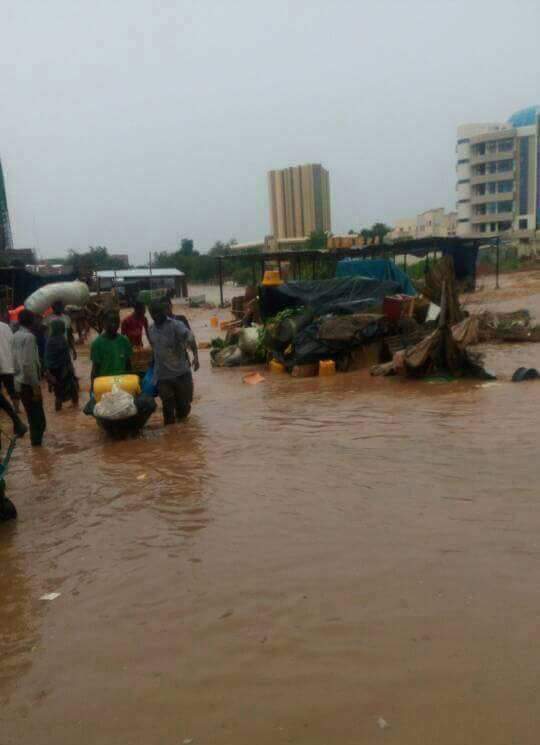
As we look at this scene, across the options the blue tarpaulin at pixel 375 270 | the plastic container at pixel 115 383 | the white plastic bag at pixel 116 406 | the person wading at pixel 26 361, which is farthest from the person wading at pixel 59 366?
the blue tarpaulin at pixel 375 270

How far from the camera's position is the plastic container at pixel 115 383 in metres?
7.79

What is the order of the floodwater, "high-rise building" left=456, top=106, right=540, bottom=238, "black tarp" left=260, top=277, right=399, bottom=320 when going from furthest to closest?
"high-rise building" left=456, top=106, right=540, bottom=238
"black tarp" left=260, top=277, right=399, bottom=320
the floodwater

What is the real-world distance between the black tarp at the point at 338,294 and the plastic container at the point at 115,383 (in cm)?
579

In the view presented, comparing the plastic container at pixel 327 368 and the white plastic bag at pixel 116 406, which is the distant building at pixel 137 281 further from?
the white plastic bag at pixel 116 406

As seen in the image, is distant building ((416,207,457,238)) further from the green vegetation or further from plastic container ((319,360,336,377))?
plastic container ((319,360,336,377))

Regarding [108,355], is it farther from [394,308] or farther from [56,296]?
[56,296]

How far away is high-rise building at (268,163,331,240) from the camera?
2520 inches

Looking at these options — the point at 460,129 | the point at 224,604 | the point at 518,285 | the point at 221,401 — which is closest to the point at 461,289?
the point at 518,285

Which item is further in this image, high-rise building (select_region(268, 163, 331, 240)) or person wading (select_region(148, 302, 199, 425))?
high-rise building (select_region(268, 163, 331, 240))

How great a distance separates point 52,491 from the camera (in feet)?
19.4

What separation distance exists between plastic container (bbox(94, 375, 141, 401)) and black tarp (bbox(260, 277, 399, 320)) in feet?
19.0

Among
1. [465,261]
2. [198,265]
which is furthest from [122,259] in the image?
[465,261]

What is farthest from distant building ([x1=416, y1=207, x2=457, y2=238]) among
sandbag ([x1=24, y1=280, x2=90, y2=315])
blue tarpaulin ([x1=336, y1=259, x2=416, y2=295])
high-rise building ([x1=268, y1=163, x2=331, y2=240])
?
sandbag ([x1=24, y1=280, x2=90, y2=315])

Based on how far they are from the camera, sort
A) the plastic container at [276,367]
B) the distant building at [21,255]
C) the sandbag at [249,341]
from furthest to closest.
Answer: the distant building at [21,255], the sandbag at [249,341], the plastic container at [276,367]
